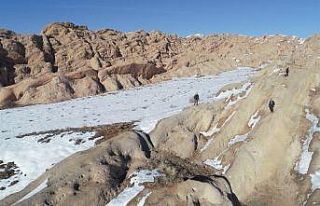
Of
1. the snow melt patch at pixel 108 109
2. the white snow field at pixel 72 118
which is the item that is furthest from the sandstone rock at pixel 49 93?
the white snow field at pixel 72 118

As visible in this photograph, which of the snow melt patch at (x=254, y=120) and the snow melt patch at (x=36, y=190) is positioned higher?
the snow melt patch at (x=254, y=120)

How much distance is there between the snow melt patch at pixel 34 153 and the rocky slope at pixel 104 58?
87.1 ft

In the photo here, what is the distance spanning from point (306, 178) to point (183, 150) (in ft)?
21.3

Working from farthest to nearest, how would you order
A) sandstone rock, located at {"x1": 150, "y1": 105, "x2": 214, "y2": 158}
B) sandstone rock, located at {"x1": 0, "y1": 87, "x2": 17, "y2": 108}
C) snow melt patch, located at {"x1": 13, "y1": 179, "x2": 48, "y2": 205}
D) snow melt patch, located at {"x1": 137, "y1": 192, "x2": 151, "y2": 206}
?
sandstone rock, located at {"x1": 0, "y1": 87, "x2": 17, "y2": 108} < sandstone rock, located at {"x1": 150, "y1": 105, "x2": 214, "y2": 158} < snow melt patch, located at {"x1": 13, "y1": 179, "x2": 48, "y2": 205} < snow melt patch, located at {"x1": 137, "y1": 192, "x2": 151, "y2": 206}

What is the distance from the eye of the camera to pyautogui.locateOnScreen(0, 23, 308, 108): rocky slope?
57906 millimetres

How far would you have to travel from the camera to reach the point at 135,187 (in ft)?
62.1

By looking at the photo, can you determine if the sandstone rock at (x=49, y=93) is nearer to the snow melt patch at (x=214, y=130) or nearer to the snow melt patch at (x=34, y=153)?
the snow melt patch at (x=34, y=153)

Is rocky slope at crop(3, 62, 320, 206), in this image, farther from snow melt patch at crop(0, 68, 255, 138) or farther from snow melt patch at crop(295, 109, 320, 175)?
snow melt patch at crop(0, 68, 255, 138)

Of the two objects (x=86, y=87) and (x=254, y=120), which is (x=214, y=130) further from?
(x=86, y=87)

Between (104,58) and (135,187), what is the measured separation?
49.3 metres

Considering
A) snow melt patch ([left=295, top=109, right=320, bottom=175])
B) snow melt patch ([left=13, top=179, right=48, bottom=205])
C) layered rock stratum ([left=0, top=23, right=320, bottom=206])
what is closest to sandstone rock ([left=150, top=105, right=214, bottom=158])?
layered rock stratum ([left=0, top=23, right=320, bottom=206])

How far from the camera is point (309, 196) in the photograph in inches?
647

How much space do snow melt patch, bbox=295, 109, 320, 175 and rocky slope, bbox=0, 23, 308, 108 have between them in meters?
37.8

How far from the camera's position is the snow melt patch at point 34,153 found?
23.2 metres
